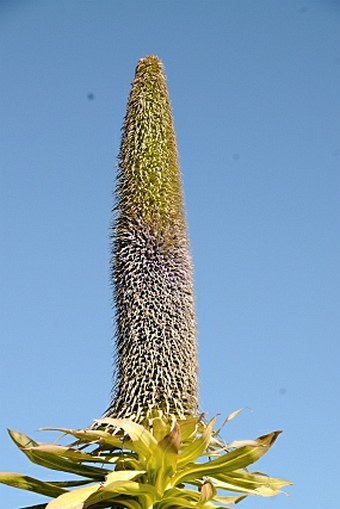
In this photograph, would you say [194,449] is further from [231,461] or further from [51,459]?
[51,459]

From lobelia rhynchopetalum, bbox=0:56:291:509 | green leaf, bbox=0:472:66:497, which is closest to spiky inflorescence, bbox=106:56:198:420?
lobelia rhynchopetalum, bbox=0:56:291:509

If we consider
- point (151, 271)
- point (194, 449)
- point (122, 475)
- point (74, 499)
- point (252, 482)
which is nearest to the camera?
point (74, 499)

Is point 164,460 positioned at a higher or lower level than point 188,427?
lower

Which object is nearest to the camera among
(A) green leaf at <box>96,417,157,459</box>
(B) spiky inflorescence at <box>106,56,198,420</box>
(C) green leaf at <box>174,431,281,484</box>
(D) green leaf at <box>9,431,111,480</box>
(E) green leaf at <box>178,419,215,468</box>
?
(A) green leaf at <box>96,417,157,459</box>

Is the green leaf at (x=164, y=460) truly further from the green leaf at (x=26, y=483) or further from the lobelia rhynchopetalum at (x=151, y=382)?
the green leaf at (x=26, y=483)

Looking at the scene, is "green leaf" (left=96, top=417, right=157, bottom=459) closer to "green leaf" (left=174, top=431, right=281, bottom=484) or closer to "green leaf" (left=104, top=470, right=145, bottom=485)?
"green leaf" (left=104, top=470, right=145, bottom=485)

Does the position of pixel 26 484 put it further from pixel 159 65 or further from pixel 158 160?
pixel 159 65

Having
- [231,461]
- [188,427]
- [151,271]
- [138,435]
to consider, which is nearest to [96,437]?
[138,435]
